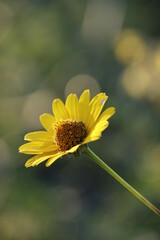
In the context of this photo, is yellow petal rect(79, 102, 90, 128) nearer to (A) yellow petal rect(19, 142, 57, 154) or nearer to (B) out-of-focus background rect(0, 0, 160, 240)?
(A) yellow petal rect(19, 142, 57, 154)

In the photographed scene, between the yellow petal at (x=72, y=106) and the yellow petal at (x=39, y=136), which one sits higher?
the yellow petal at (x=72, y=106)

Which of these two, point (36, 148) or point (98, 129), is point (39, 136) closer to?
point (36, 148)

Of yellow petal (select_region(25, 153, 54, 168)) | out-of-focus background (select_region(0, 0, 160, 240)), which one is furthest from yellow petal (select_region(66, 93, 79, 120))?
out-of-focus background (select_region(0, 0, 160, 240))

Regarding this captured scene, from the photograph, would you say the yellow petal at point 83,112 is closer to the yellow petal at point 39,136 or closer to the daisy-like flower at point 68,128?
the daisy-like flower at point 68,128

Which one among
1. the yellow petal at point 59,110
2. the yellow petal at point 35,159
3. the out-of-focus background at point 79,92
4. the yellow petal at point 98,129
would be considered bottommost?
the out-of-focus background at point 79,92

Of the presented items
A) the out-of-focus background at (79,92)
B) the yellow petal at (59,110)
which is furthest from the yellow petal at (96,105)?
the out-of-focus background at (79,92)

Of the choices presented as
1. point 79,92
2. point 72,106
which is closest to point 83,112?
point 72,106

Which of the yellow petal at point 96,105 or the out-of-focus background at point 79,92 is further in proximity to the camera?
the out-of-focus background at point 79,92
